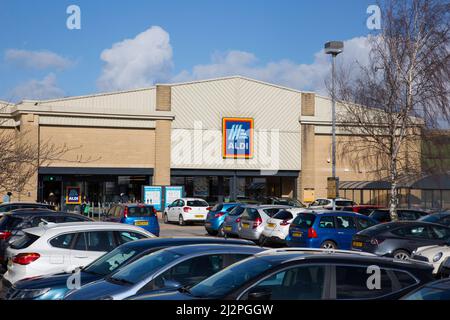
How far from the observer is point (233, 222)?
24.2 metres

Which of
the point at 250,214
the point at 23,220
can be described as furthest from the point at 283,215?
the point at 23,220

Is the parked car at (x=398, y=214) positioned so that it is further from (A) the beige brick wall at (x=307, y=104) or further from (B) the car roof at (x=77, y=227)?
(A) the beige brick wall at (x=307, y=104)

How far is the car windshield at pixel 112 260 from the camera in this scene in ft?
32.0

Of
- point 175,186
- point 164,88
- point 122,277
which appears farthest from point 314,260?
point 164,88

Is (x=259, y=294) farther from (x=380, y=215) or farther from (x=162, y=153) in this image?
(x=162, y=153)

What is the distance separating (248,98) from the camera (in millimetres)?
44375

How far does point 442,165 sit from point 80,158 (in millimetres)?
22429

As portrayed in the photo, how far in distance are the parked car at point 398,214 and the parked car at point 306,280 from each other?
19.5 m

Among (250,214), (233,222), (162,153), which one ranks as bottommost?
(233,222)

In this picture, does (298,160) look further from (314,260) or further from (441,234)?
(314,260)

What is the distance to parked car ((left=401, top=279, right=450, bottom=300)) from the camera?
19.5ft

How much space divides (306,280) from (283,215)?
48.5ft

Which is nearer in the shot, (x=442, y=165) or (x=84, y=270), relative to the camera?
(x=84, y=270)

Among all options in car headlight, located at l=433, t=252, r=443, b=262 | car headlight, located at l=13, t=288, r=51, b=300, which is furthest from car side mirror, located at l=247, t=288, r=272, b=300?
car headlight, located at l=433, t=252, r=443, b=262
